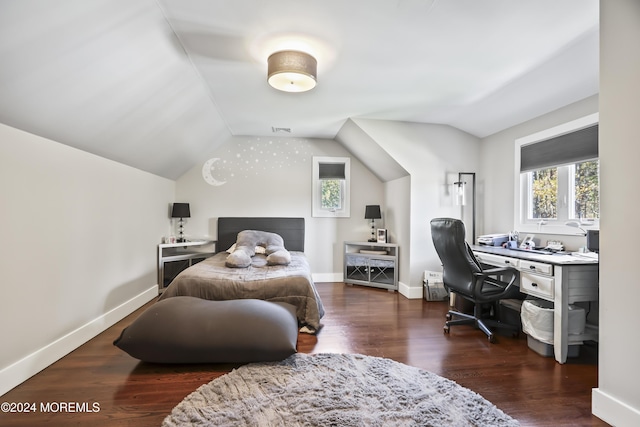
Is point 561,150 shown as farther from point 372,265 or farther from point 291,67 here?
point 291,67

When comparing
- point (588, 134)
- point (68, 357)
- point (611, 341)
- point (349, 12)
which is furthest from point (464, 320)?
point (68, 357)

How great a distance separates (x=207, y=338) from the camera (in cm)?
205

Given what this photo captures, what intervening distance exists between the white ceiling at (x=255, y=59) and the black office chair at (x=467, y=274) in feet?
4.87

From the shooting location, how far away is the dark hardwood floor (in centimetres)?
165

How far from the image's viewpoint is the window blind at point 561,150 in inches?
107

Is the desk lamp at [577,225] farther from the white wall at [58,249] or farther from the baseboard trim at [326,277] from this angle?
the white wall at [58,249]

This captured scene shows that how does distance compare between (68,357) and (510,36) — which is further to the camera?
(68,357)

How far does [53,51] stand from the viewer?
1.60 m

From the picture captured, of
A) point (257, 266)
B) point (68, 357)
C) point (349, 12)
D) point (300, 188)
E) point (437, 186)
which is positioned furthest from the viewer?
point (300, 188)

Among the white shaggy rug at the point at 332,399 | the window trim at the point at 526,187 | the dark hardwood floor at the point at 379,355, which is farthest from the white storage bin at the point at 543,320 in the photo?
the white shaggy rug at the point at 332,399

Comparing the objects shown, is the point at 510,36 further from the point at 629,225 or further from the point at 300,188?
the point at 300,188

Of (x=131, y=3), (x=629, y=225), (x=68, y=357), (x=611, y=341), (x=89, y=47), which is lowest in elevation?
Result: (x=68, y=357)

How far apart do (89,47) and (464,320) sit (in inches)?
147

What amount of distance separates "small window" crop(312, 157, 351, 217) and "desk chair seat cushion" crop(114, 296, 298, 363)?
293 cm
